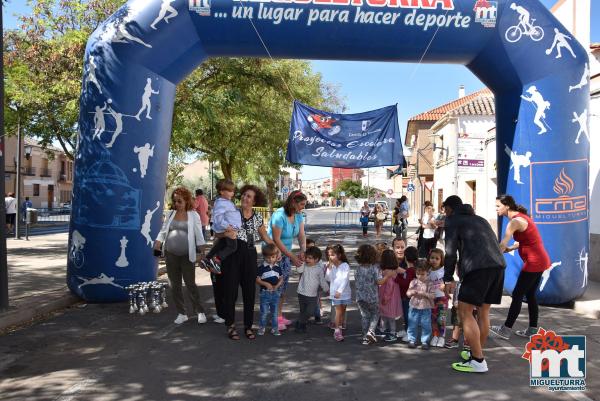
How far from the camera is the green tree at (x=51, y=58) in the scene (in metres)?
10.9

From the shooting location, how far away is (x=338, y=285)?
5.82 meters

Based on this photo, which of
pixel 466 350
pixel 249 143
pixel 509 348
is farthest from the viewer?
pixel 249 143

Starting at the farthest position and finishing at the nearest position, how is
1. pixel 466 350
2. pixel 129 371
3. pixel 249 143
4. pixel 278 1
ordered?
1. pixel 249 143
2. pixel 278 1
3. pixel 466 350
4. pixel 129 371

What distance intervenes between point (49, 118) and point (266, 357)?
10023mm

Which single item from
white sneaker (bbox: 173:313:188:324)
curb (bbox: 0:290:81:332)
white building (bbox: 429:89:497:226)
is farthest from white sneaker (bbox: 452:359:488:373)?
white building (bbox: 429:89:497:226)

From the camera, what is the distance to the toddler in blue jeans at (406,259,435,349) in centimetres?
A: 559

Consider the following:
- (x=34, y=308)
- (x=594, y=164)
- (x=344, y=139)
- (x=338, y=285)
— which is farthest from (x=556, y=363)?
(x=594, y=164)

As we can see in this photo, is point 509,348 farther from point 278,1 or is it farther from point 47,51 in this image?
point 47,51

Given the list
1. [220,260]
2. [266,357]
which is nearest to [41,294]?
[220,260]

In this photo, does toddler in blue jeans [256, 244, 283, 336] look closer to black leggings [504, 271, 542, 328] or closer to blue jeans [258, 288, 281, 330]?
blue jeans [258, 288, 281, 330]

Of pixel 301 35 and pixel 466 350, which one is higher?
pixel 301 35

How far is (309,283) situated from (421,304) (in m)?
1.32

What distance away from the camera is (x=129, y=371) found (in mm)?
4762

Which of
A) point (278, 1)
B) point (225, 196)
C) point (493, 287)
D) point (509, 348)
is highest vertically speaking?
point (278, 1)
